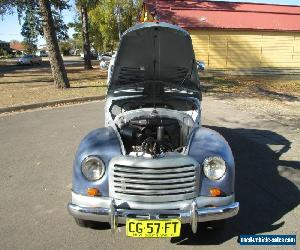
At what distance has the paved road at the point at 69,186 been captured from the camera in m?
3.86

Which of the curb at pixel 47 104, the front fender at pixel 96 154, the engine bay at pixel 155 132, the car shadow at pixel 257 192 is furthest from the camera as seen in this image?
the curb at pixel 47 104

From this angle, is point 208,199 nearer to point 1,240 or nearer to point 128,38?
point 1,240

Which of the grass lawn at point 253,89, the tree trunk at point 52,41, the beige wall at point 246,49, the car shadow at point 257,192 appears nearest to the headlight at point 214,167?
the car shadow at point 257,192

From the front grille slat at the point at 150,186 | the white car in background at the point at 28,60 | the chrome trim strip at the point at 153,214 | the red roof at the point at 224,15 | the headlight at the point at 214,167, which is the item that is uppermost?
the red roof at the point at 224,15

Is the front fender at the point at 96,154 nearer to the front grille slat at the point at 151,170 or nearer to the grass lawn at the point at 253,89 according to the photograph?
the front grille slat at the point at 151,170

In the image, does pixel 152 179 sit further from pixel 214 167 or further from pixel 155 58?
pixel 155 58

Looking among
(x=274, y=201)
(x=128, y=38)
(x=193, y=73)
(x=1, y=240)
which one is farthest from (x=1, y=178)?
(x=274, y=201)

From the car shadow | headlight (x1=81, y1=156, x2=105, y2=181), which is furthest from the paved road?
headlight (x1=81, y1=156, x2=105, y2=181)

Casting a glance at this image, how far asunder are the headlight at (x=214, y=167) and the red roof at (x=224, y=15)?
18696mm

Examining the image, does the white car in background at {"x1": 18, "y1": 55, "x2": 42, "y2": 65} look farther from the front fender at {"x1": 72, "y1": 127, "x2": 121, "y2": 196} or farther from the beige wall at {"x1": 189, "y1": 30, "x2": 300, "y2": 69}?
the front fender at {"x1": 72, "y1": 127, "x2": 121, "y2": 196}

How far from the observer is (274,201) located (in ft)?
15.6

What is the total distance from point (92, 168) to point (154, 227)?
2.75 ft

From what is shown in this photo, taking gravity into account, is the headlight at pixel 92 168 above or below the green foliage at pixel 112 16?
below

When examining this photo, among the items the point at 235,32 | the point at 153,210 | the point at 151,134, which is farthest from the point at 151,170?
the point at 235,32
